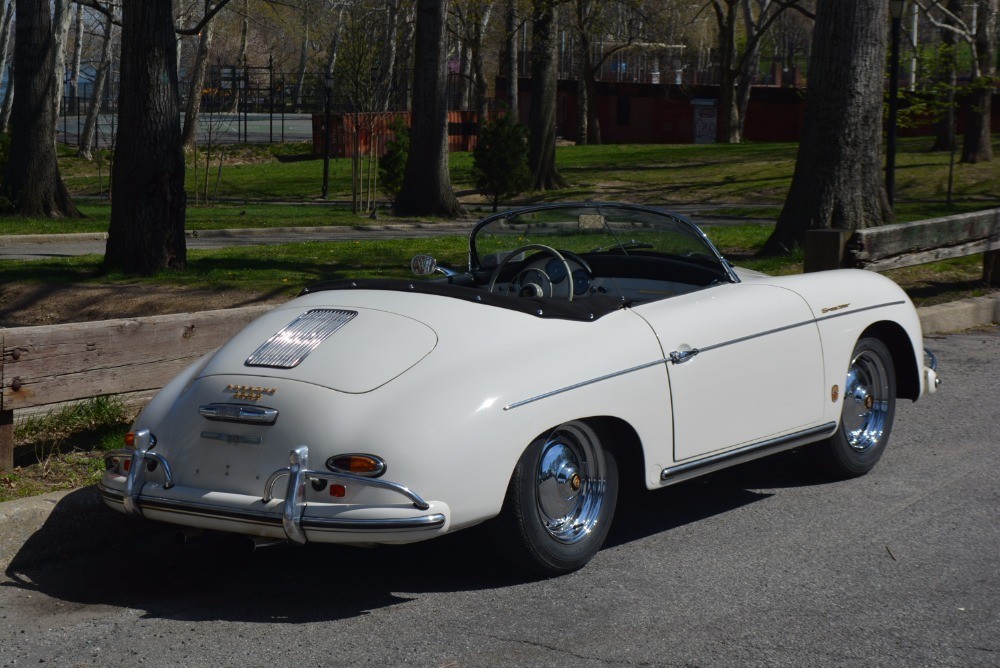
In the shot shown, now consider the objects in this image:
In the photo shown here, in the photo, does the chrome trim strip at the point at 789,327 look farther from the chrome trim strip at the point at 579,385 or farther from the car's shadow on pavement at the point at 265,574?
the car's shadow on pavement at the point at 265,574

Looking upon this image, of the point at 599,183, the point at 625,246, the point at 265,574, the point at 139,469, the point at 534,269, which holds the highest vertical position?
the point at 599,183

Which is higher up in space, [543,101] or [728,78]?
[728,78]

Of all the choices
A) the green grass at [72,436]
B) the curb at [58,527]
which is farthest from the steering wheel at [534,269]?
the green grass at [72,436]

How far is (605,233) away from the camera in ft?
19.6

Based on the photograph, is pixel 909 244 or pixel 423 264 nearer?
pixel 423 264

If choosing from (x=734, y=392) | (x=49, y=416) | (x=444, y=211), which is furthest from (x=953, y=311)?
(x=444, y=211)

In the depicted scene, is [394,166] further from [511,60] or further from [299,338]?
[299,338]

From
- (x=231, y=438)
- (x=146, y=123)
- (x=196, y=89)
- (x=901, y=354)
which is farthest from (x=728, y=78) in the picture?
(x=231, y=438)

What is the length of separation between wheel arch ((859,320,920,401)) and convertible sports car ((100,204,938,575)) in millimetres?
227

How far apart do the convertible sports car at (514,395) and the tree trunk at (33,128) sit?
52.9 feet

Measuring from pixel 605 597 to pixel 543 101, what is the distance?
1010 inches

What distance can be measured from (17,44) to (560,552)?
18710mm

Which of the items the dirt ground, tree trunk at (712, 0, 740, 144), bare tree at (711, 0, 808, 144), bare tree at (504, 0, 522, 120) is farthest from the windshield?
tree trunk at (712, 0, 740, 144)

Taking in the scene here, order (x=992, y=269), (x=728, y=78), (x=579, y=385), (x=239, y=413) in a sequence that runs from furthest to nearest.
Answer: (x=728, y=78) < (x=992, y=269) < (x=579, y=385) < (x=239, y=413)
